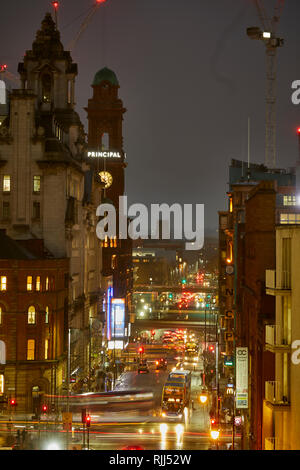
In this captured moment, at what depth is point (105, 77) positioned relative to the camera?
153 meters

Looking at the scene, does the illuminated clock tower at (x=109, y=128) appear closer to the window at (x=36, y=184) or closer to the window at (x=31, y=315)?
the window at (x=36, y=184)

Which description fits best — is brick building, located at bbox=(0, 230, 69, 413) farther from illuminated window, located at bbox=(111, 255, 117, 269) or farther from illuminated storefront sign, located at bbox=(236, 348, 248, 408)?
illuminated window, located at bbox=(111, 255, 117, 269)

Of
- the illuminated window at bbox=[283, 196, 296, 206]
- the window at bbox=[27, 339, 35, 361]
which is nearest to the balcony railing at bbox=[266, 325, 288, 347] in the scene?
the window at bbox=[27, 339, 35, 361]

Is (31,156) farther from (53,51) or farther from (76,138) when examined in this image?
(53,51)

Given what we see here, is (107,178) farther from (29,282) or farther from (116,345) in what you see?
(29,282)

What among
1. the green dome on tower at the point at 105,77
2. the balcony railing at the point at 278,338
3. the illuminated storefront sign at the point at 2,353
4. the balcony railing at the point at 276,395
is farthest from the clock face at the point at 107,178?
the balcony railing at the point at 276,395

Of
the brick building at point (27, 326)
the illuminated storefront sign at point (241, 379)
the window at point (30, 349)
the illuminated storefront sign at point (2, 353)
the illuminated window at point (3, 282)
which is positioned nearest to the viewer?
the illuminated storefront sign at point (241, 379)

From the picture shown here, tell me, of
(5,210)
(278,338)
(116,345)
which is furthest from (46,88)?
(278,338)

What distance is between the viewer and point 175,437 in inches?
1918

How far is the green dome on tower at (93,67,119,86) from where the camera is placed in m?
153

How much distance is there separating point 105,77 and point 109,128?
11669mm

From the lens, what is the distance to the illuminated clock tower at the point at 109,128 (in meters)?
151
